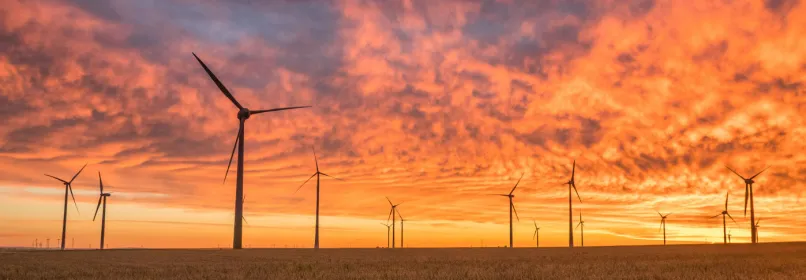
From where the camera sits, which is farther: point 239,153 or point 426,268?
point 239,153

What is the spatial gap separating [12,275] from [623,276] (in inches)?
1166

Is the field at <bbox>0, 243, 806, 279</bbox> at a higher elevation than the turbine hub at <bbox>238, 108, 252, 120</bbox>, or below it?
below

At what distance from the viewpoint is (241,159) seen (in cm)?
7769

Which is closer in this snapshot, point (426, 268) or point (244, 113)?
point (426, 268)

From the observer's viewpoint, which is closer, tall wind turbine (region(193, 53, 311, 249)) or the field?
the field

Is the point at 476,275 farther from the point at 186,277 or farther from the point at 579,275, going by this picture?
the point at 186,277

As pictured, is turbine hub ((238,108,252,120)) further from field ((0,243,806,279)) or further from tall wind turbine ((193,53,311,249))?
field ((0,243,806,279))

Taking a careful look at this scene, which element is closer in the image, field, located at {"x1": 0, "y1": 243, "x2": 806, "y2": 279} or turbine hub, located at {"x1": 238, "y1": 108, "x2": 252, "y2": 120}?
field, located at {"x1": 0, "y1": 243, "x2": 806, "y2": 279}

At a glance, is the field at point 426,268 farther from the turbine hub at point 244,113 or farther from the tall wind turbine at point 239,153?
the turbine hub at point 244,113

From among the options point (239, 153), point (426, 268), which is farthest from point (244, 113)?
point (426, 268)

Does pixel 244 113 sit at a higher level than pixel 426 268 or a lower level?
higher

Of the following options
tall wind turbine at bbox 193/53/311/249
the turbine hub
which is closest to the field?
tall wind turbine at bbox 193/53/311/249

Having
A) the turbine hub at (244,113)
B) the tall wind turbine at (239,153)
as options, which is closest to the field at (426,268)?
the tall wind turbine at (239,153)

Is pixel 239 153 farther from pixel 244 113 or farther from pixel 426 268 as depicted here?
pixel 426 268
